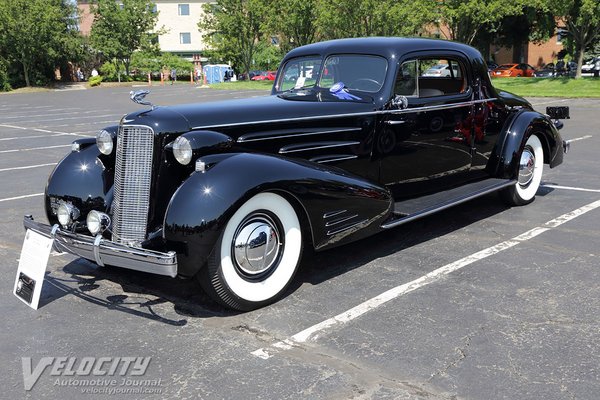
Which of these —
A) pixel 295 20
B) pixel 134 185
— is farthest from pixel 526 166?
pixel 295 20

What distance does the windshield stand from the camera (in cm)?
498

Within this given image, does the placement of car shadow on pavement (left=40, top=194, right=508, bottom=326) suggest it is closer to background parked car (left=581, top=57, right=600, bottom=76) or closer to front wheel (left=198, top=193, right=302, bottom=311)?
front wheel (left=198, top=193, right=302, bottom=311)

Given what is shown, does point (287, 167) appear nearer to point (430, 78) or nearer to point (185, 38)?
point (430, 78)

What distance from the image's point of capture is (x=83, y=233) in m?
4.07

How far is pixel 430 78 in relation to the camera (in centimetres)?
575

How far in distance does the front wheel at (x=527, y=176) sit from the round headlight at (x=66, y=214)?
4.48m

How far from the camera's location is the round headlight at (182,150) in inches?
143

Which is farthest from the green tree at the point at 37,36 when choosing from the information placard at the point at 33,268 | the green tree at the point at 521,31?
the information placard at the point at 33,268

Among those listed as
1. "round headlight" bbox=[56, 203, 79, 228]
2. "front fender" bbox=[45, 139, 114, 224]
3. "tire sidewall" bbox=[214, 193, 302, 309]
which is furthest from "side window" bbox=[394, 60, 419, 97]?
"round headlight" bbox=[56, 203, 79, 228]

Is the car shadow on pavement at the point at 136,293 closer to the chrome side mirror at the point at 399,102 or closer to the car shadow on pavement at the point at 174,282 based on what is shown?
the car shadow on pavement at the point at 174,282

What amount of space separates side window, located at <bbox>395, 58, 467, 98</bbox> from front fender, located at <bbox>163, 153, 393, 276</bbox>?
1198 millimetres

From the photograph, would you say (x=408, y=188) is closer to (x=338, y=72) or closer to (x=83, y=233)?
(x=338, y=72)

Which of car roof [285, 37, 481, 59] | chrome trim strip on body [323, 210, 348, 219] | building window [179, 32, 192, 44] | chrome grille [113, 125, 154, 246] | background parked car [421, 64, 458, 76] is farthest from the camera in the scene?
building window [179, 32, 192, 44]

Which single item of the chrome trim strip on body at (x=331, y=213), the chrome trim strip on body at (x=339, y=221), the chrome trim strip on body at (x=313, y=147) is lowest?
the chrome trim strip on body at (x=339, y=221)
